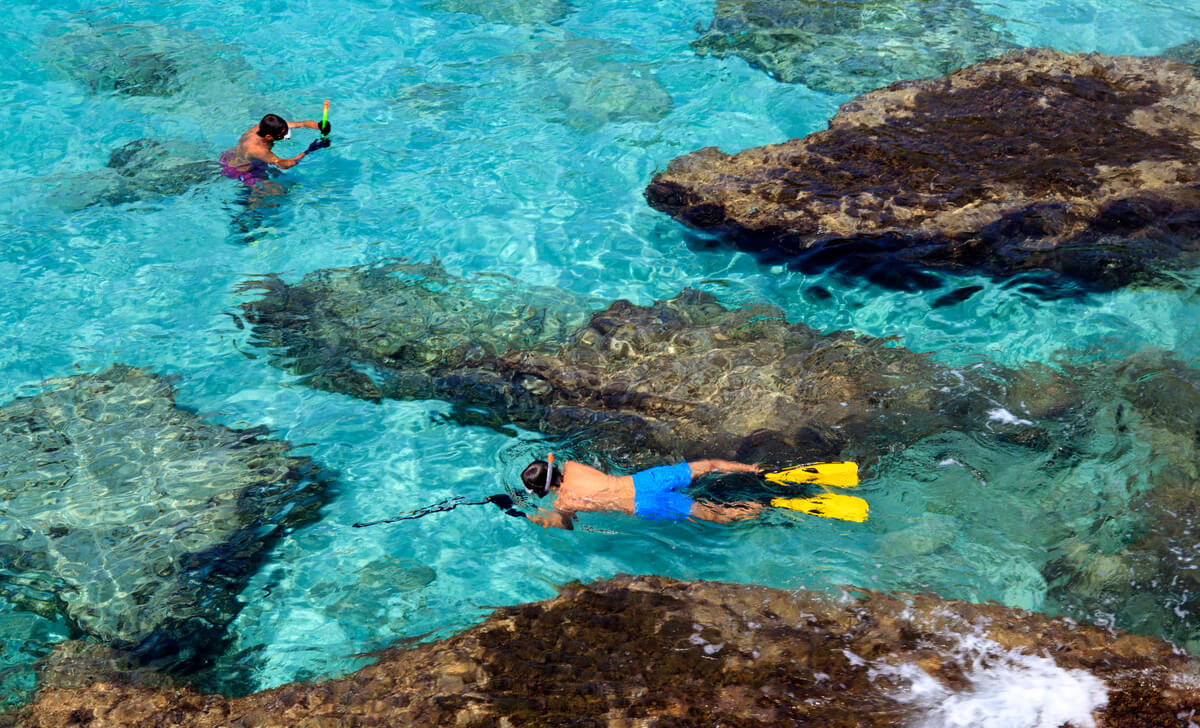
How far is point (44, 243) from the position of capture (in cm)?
897

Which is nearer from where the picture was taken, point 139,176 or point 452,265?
point 452,265

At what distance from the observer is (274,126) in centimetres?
938

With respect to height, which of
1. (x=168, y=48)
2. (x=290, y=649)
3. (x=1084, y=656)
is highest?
(x=168, y=48)

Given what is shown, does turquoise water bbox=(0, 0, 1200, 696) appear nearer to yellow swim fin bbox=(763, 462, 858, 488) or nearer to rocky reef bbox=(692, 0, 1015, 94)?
yellow swim fin bbox=(763, 462, 858, 488)

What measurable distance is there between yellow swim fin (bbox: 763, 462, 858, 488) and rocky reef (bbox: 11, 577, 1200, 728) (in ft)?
3.40

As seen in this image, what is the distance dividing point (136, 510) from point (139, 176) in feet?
18.0

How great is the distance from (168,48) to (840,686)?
42.0ft

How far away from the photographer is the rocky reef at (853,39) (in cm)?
1117

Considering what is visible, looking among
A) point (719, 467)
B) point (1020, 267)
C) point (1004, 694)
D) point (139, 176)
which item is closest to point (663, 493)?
point (719, 467)

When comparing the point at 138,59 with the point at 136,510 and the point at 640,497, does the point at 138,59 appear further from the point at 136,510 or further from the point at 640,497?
the point at 640,497

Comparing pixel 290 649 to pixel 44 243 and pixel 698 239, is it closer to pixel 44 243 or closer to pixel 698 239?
pixel 698 239

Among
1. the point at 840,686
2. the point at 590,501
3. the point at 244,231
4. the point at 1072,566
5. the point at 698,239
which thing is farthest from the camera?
the point at 244,231

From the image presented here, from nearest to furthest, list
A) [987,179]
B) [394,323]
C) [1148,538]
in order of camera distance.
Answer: [1148,538], [394,323], [987,179]

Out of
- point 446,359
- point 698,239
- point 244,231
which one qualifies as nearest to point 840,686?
point 446,359
